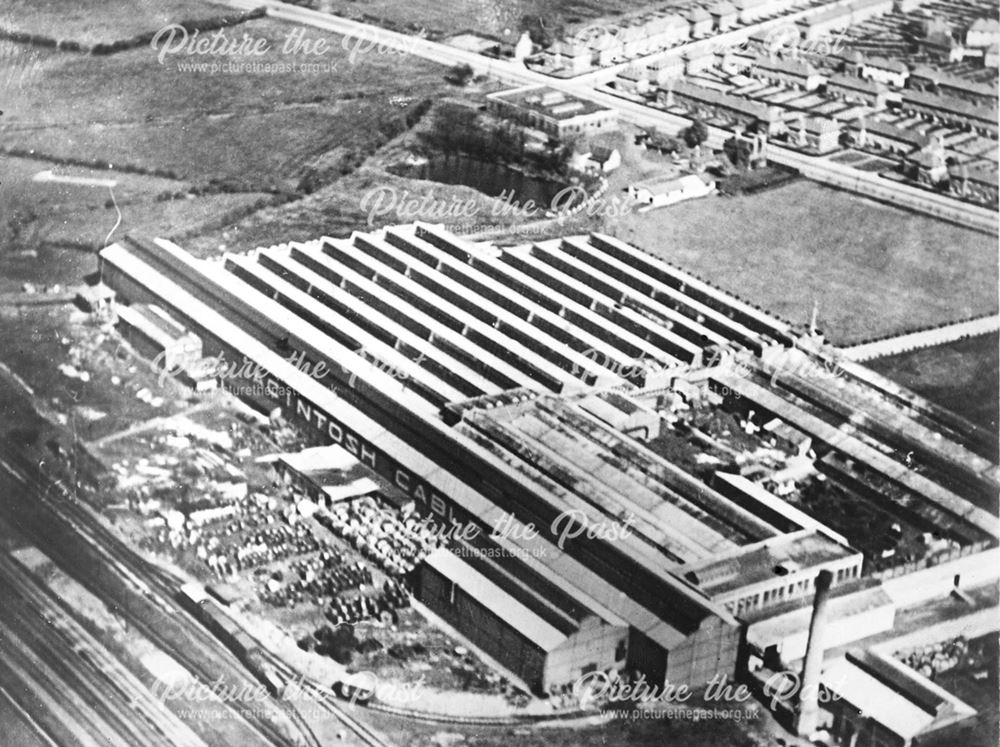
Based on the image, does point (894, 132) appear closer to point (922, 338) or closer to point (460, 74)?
point (922, 338)

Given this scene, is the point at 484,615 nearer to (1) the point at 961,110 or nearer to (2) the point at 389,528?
(2) the point at 389,528

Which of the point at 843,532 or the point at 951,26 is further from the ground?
the point at 951,26

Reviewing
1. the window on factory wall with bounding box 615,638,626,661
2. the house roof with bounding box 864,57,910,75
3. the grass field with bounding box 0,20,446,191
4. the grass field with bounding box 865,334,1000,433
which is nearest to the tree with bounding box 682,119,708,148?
the house roof with bounding box 864,57,910,75

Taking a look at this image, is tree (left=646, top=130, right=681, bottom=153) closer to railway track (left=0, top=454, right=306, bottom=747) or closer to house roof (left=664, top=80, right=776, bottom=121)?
house roof (left=664, top=80, right=776, bottom=121)

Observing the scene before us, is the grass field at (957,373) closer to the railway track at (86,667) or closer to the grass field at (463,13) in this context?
the grass field at (463,13)

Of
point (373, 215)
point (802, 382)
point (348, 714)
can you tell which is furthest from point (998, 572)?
point (373, 215)

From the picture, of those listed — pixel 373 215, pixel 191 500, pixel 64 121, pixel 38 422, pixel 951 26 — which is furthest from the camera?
pixel 373 215
